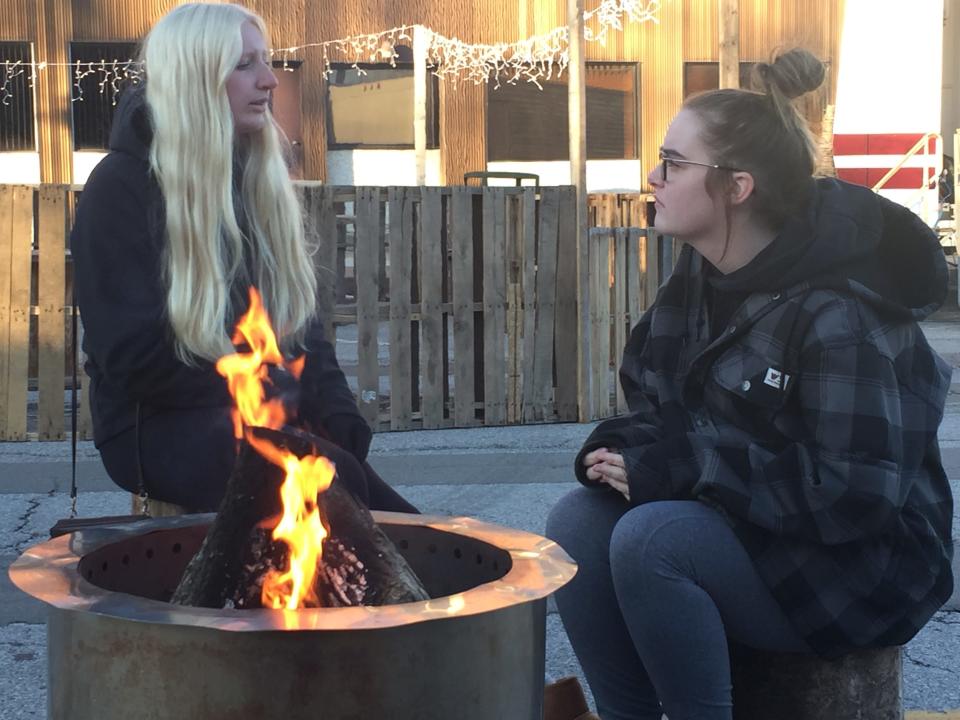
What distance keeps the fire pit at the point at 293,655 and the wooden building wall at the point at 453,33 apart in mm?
13922

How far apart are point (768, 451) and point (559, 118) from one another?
14001mm

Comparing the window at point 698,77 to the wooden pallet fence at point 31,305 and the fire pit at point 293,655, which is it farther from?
the fire pit at point 293,655

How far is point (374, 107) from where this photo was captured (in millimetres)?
15672

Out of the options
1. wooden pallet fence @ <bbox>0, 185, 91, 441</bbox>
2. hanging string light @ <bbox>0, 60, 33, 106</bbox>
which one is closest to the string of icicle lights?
hanging string light @ <bbox>0, 60, 33, 106</bbox>

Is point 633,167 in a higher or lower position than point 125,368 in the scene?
higher

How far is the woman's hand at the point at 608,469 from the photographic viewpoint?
2.64 m

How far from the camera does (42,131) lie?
15.1m

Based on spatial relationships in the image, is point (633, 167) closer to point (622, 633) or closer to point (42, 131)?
point (42, 131)

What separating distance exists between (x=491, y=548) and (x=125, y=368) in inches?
41.6

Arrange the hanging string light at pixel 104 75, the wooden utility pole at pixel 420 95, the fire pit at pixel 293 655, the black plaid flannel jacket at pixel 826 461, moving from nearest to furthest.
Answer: the fire pit at pixel 293 655, the black plaid flannel jacket at pixel 826 461, the wooden utility pole at pixel 420 95, the hanging string light at pixel 104 75

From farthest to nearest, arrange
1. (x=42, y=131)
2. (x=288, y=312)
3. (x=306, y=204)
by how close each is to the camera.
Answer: (x=42, y=131) < (x=306, y=204) < (x=288, y=312)

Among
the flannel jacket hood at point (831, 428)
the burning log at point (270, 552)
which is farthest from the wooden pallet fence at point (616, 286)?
the burning log at point (270, 552)

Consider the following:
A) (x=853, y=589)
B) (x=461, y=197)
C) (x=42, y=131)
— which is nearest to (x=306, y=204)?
(x=461, y=197)

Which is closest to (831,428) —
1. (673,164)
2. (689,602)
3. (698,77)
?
(689,602)
